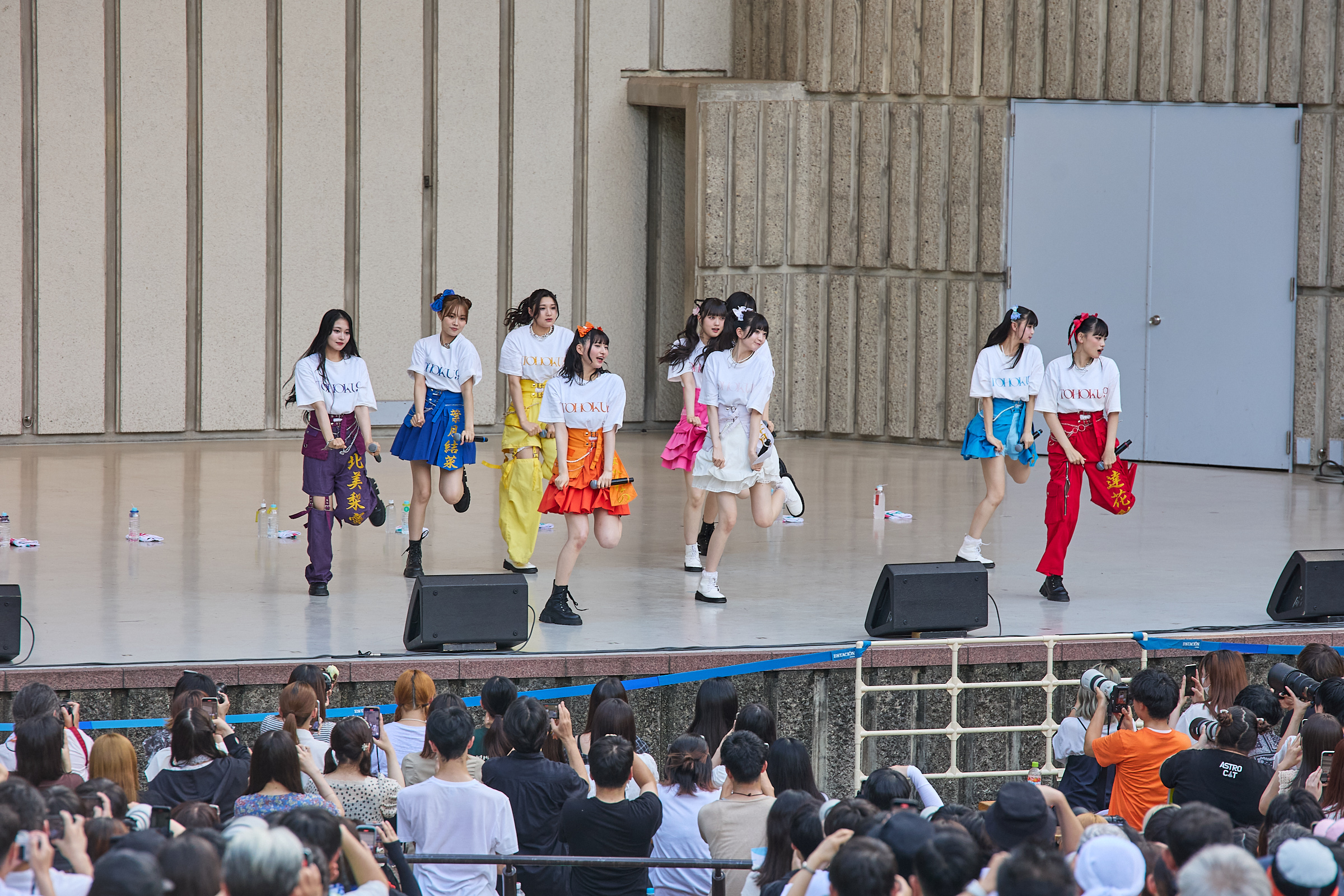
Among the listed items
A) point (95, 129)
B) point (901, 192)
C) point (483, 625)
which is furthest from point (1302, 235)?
point (95, 129)

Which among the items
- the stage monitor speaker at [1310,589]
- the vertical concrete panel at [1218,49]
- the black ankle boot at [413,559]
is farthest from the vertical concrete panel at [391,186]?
the stage monitor speaker at [1310,589]

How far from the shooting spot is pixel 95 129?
45.1 ft

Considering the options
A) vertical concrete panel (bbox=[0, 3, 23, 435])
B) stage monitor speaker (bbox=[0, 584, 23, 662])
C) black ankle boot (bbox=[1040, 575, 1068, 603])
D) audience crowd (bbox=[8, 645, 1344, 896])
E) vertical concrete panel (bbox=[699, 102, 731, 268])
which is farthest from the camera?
vertical concrete panel (bbox=[699, 102, 731, 268])

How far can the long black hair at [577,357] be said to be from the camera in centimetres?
808

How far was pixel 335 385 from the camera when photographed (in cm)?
832

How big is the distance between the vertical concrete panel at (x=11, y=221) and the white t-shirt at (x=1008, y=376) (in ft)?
27.6

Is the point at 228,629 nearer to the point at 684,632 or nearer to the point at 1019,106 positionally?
the point at 684,632

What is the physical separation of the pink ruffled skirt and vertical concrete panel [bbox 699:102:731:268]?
5.87m

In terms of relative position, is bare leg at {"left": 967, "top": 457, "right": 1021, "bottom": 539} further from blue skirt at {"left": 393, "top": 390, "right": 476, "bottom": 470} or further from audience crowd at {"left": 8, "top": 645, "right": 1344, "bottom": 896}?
blue skirt at {"left": 393, "top": 390, "right": 476, "bottom": 470}

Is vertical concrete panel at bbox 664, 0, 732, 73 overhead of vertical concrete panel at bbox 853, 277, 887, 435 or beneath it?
overhead

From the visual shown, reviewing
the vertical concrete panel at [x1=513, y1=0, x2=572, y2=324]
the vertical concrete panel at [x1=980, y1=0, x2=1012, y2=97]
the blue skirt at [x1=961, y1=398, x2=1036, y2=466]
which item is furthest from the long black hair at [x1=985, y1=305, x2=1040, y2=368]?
the vertical concrete panel at [x1=513, y1=0, x2=572, y2=324]

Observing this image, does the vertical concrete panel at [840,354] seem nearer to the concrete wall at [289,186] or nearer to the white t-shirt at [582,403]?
the concrete wall at [289,186]

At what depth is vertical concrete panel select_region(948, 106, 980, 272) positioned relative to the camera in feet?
47.3

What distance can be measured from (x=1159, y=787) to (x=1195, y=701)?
0.94 meters
